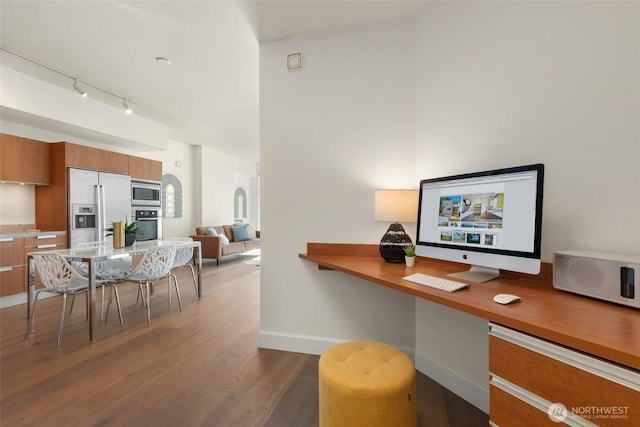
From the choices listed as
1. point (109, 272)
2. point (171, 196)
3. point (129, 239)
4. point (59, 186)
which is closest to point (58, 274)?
point (109, 272)

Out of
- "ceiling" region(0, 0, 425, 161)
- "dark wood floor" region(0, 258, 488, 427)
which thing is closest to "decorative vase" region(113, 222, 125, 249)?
"dark wood floor" region(0, 258, 488, 427)

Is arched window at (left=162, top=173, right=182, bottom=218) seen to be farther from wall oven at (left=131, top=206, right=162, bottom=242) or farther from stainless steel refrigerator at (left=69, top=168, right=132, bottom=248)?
stainless steel refrigerator at (left=69, top=168, right=132, bottom=248)

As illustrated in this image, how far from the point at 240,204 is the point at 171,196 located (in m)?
2.77

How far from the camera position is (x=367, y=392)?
3.98 feet

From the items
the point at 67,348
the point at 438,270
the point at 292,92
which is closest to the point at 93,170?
the point at 67,348

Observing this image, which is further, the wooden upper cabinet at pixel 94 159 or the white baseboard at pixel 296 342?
the wooden upper cabinet at pixel 94 159

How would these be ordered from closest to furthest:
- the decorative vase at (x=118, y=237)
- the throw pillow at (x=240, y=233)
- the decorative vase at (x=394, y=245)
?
the decorative vase at (x=394, y=245) < the decorative vase at (x=118, y=237) < the throw pillow at (x=240, y=233)

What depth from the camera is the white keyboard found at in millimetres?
1302

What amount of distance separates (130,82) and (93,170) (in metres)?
1.63

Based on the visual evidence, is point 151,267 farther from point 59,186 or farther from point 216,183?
point 216,183

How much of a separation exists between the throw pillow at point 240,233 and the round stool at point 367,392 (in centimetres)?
646

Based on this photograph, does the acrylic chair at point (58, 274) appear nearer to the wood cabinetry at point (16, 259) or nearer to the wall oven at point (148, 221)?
the wood cabinetry at point (16, 259)

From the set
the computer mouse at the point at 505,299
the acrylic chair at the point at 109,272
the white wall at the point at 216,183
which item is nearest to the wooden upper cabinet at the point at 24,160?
the acrylic chair at the point at 109,272

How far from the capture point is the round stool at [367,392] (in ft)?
3.98
